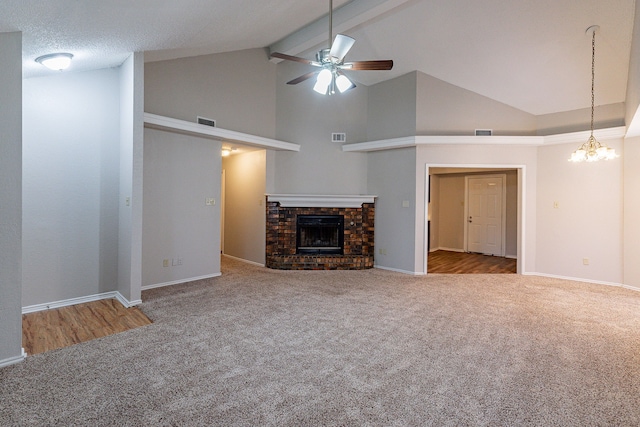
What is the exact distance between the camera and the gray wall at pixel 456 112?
5891 mm

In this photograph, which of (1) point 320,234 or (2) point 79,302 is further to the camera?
(1) point 320,234

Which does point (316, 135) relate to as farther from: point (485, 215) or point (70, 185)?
point (485, 215)

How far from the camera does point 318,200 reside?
6.26 metres

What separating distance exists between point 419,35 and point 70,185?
5.21 meters

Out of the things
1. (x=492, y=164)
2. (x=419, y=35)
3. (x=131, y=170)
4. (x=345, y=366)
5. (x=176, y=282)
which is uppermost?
(x=419, y=35)

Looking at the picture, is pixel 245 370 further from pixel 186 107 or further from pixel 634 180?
pixel 634 180

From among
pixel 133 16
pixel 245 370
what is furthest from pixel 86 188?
pixel 245 370

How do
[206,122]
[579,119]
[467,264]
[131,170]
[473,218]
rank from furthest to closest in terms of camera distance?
[473,218] → [467,264] → [579,119] → [206,122] → [131,170]

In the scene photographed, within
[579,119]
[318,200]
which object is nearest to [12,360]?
[318,200]

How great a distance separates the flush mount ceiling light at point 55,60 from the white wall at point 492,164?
5.03 m

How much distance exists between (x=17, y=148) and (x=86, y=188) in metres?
1.61

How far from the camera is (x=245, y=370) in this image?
2.49m

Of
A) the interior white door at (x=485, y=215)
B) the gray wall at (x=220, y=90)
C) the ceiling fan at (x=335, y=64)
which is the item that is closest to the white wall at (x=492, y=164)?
the interior white door at (x=485, y=215)

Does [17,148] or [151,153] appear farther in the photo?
[151,153]
